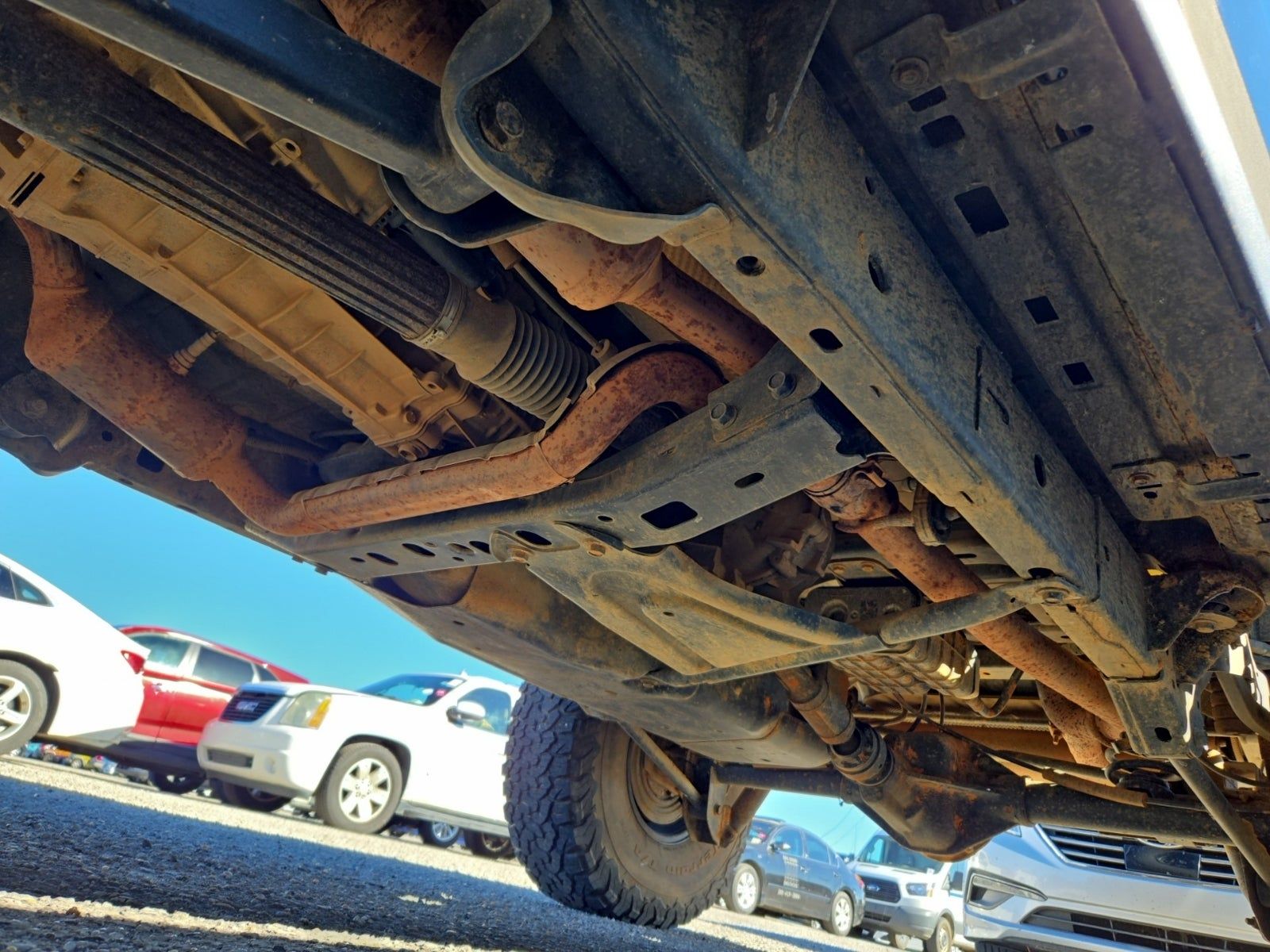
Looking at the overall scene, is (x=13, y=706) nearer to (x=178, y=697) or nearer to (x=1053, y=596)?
(x=178, y=697)

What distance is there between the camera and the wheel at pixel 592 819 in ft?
11.0

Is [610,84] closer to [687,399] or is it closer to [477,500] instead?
[687,399]

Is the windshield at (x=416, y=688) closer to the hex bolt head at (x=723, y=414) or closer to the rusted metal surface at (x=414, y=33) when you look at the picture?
→ the hex bolt head at (x=723, y=414)

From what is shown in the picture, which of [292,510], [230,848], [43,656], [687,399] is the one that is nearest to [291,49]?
[687,399]

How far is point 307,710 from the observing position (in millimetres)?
7121

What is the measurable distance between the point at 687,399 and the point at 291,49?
0.89 meters

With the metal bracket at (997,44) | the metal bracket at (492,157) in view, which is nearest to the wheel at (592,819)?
the metal bracket at (492,157)

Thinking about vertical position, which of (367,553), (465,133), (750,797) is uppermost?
(465,133)

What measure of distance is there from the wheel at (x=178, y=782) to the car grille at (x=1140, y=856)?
7634 millimetres

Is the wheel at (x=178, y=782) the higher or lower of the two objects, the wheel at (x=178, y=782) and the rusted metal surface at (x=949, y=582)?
the lower

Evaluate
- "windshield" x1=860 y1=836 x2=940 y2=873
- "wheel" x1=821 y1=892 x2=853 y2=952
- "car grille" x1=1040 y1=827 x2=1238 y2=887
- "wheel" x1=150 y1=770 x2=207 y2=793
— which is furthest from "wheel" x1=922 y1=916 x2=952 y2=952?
"car grille" x1=1040 y1=827 x2=1238 y2=887

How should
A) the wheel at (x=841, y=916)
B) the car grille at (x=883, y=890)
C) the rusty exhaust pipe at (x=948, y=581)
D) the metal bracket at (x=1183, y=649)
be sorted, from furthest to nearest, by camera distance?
the car grille at (x=883, y=890), the wheel at (x=841, y=916), the metal bracket at (x=1183, y=649), the rusty exhaust pipe at (x=948, y=581)

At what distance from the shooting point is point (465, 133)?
3.31 feet

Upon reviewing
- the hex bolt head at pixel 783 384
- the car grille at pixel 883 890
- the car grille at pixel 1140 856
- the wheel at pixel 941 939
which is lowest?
the wheel at pixel 941 939
